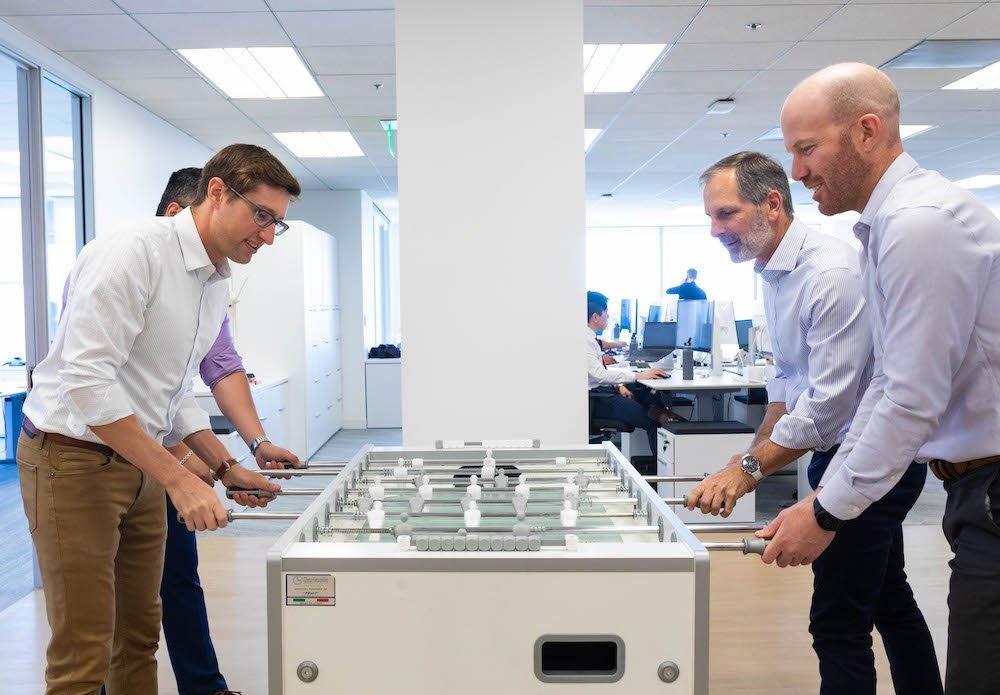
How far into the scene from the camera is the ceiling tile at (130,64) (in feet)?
15.3

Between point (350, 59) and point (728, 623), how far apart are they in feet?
12.6

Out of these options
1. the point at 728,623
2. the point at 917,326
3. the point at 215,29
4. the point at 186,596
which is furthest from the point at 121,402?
the point at 215,29

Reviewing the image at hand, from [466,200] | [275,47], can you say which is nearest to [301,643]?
[466,200]

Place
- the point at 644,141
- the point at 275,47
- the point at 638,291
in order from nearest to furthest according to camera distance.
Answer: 1. the point at 275,47
2. the point at 644,141
3. the point at 638,291

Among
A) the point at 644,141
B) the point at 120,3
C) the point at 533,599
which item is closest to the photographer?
the point at 533,599

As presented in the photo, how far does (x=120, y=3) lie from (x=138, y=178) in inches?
74.6

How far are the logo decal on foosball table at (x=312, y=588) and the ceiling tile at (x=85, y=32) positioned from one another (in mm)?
3794

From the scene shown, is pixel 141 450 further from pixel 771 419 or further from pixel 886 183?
pixel 771 419

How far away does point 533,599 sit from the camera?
1.42 metres

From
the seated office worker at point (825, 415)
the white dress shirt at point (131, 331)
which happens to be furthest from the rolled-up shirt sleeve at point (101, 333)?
the seated office worker at point (825, 415)

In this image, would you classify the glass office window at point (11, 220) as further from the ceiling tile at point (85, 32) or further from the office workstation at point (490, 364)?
the ceiling tile at point (85, 32)

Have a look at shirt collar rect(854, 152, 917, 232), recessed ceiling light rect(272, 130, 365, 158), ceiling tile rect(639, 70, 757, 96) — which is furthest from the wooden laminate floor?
recessed ceiling light rect(272, 130, 365, 158)

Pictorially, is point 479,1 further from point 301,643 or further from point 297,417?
point 297,417

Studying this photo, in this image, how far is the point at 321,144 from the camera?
7.32 metres
